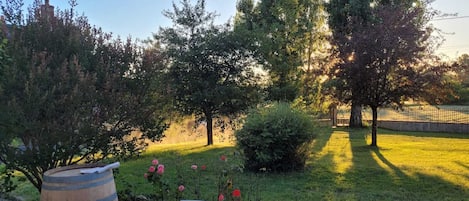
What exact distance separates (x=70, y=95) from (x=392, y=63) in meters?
7.69

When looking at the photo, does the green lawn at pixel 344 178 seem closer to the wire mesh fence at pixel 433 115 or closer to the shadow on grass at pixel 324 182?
the shadow on grass at pixel 324 182

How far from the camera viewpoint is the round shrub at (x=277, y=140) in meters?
6.43

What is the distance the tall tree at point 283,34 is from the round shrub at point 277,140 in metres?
4.34

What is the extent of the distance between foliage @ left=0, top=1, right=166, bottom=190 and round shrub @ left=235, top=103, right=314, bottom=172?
2684 mm

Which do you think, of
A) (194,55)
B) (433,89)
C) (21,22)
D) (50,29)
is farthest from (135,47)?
(433,89)

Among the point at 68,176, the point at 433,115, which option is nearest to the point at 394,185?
the point at 68,176

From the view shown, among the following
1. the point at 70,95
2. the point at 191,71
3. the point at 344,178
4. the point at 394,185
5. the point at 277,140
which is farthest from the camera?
the point at 191,71

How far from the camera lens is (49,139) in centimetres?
313

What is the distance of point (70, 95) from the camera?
3094 mm

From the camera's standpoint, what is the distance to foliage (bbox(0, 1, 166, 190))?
3.07m

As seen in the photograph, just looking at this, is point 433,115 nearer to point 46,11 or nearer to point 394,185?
point 394,185

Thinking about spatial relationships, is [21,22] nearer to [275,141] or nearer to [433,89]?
[275,141]

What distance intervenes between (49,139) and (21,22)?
4.15 ft

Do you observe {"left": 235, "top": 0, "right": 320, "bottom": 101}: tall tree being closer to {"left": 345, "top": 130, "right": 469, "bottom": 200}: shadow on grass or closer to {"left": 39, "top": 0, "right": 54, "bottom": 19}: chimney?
{"left": 345, "top": 130, "right": 469, "bottom": 200}: shadow on grass
